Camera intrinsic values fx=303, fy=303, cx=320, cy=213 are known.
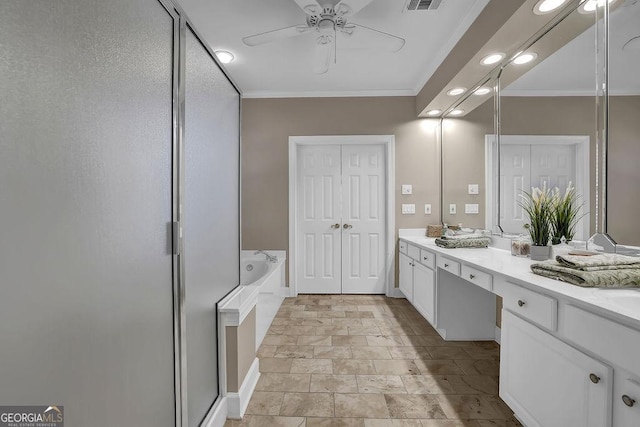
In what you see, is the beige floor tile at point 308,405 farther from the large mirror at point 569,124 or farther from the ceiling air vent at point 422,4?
the ceiling air vent at point 422,4

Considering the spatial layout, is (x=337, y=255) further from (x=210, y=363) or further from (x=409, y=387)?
(x=210, y=363)

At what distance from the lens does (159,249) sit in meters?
1.00

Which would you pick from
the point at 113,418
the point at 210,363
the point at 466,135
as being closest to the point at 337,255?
the point at 466,135

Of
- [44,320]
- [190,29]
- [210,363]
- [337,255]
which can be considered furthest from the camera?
[337,255]

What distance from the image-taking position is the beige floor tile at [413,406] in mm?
1610

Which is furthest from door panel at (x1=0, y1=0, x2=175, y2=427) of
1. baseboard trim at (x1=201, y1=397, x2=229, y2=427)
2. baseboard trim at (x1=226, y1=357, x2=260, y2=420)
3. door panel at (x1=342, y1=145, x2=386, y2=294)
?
door panel at (x1=342, y1=145, x2=386, y2=294)

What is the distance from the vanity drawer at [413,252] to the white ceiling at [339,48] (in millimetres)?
1823

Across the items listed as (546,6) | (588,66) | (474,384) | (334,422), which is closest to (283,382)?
(334,422)

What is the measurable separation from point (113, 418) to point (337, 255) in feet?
10.5

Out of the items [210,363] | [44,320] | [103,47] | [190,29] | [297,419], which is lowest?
[297,419]

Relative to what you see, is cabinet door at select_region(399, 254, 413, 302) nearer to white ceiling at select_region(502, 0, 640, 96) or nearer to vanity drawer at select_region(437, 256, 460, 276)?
vanity drawer at select_region(437, 256, 460, 276)

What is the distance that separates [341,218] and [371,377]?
216 centimetres

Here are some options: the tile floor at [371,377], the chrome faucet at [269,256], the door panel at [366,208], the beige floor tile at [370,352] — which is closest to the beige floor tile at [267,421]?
the tile floor at [371,377]

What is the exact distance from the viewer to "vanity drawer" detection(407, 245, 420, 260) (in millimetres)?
3037
